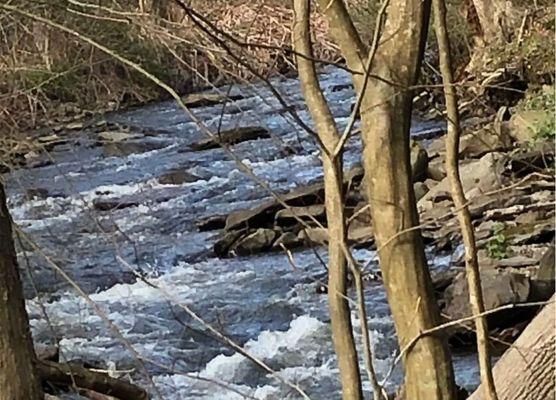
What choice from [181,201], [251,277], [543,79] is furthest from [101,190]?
[543,79]

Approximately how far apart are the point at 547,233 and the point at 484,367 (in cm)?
515

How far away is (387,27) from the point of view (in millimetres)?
3104

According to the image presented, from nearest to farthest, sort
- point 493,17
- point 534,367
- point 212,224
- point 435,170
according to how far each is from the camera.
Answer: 1. point 534,367
2. point 212,224
3. point 435,170
4. point 493,17

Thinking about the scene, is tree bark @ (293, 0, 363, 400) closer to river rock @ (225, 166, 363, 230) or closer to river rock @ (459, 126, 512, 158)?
river rock @ (225, 166, 363, 230)

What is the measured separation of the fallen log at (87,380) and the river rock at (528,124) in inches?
240

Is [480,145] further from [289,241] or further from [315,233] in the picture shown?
[315,233]

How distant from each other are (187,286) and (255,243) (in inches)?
38.1

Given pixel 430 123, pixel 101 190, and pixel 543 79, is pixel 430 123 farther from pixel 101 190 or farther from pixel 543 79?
pixel 101 190

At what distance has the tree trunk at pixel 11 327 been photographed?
3.22 metres

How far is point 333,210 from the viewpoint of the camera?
103 inches

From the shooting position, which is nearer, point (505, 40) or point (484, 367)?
point (484, 367)

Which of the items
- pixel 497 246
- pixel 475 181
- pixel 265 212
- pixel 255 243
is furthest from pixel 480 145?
pixel 497 246

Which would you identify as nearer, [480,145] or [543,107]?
[480,145]

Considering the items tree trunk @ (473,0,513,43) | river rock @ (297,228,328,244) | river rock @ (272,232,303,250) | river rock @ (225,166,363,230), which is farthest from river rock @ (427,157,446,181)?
tree trunk @ (473,0,513,43)
